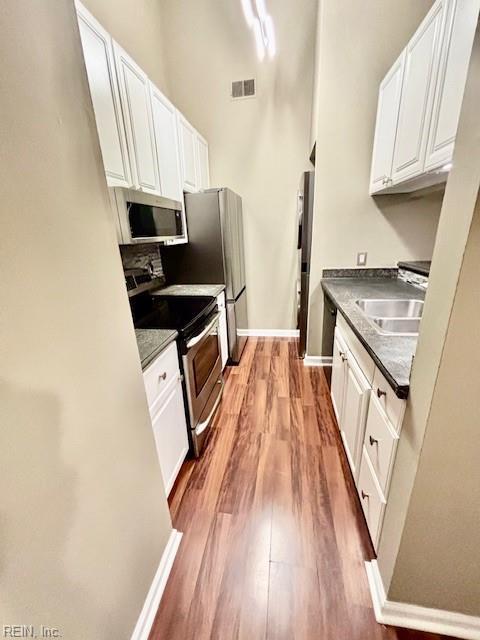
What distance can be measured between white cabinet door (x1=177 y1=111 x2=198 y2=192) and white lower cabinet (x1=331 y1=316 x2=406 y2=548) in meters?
1.97

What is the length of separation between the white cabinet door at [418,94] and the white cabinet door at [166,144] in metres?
1.65

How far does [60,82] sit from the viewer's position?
2.18 ft

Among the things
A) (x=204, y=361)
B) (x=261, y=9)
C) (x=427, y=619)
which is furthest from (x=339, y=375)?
(x=261, y=9)

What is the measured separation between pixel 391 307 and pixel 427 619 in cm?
164

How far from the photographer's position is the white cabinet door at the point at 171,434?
1.40m

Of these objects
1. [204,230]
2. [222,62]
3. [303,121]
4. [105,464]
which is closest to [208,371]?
[105,464]

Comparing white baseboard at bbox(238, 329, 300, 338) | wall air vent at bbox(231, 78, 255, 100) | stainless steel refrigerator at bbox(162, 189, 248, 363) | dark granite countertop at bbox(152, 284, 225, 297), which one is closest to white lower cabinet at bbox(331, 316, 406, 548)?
dark granite countertop at bbox(152, 284, 225, 297)

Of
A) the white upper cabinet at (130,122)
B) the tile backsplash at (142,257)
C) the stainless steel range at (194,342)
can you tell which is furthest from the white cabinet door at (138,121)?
the stainless steel range at (194,342)

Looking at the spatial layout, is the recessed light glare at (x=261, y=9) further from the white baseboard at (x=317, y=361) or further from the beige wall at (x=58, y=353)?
the white baseboard at (x=317, y=361)

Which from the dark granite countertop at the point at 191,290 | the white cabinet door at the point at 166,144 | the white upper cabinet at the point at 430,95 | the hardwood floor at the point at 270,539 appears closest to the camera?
the hardwood floor at the point at 270,539

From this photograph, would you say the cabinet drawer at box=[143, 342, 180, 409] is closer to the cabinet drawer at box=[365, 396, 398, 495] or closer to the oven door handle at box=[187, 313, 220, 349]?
the oven door handle at box=[187, 313, 220, 349]

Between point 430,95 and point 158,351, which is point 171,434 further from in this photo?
point 430,95

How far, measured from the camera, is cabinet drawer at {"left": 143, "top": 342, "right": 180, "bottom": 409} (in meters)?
1.27

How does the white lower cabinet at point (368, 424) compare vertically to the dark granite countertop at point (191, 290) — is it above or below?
below
